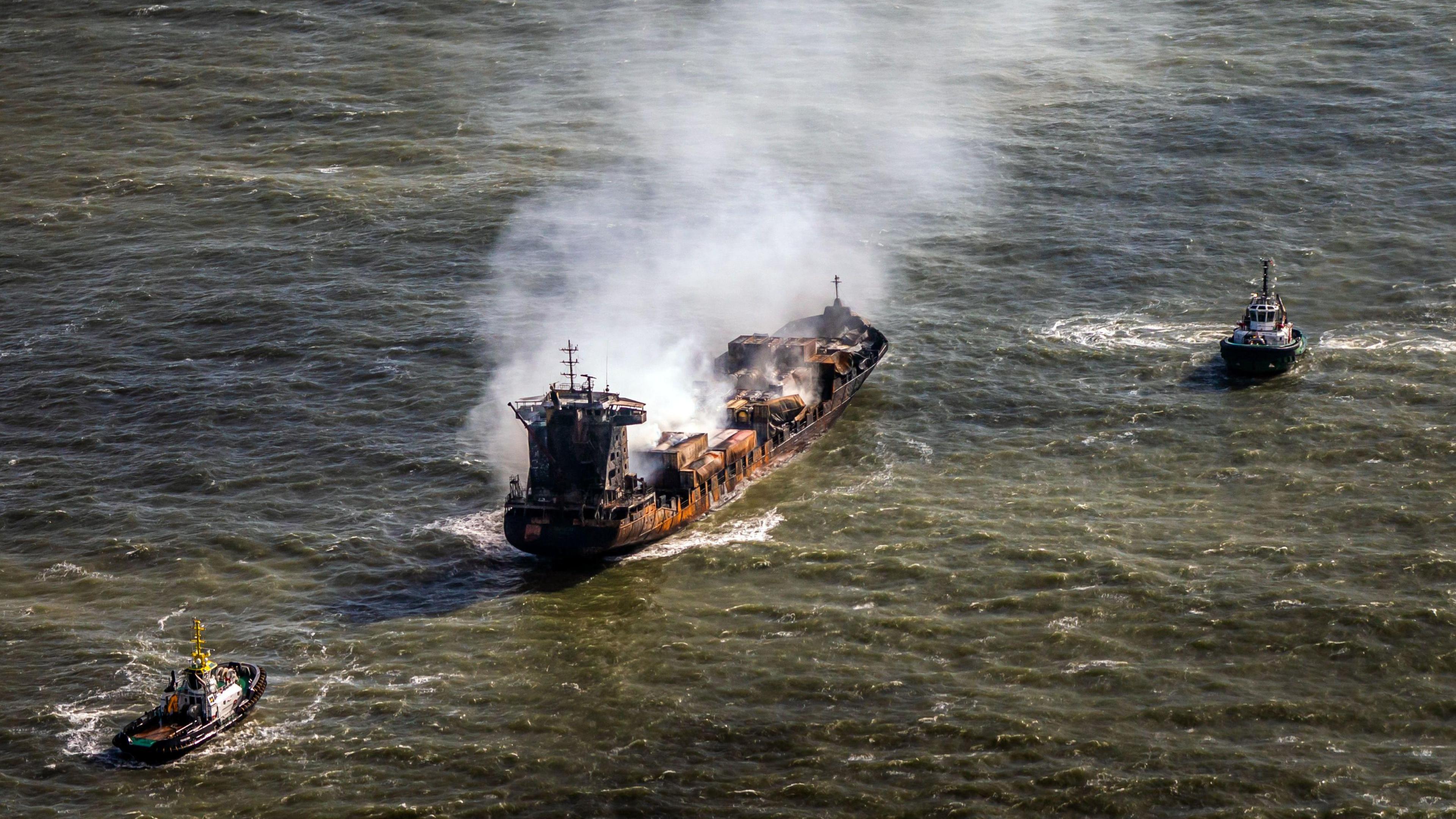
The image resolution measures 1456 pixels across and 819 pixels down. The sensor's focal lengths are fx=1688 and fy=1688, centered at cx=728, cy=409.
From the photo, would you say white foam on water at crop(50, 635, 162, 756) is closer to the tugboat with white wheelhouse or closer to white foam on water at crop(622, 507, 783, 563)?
white foam on water at crop(622, 507, 783, 563)

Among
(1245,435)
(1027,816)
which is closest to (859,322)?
(1245,435)

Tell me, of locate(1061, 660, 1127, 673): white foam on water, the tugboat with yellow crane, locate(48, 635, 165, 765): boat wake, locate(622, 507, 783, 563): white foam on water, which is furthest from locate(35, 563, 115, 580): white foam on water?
locate(1061, 660, 1127, 673): white foam on water

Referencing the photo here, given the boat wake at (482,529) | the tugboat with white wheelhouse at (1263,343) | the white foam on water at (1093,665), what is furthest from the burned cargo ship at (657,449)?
the white foam on water at (1093,665)

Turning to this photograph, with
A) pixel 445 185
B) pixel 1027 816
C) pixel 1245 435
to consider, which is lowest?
pixel 1027 816

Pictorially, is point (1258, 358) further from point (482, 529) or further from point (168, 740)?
point (168, 740)

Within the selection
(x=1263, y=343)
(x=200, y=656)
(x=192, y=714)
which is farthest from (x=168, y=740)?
(x=1263, y=343)

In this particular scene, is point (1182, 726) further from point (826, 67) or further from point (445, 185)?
point (826, 67)
